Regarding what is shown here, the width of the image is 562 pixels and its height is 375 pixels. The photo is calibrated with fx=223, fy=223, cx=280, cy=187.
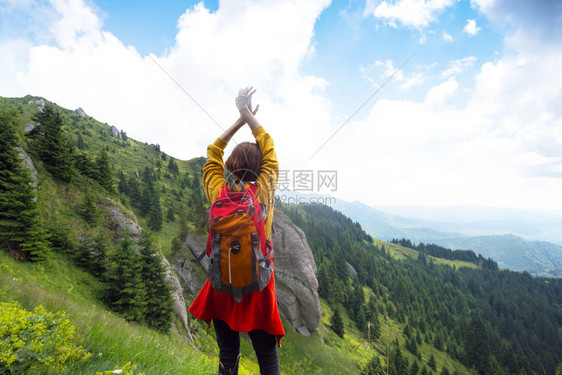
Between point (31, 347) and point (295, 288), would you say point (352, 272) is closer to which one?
point (295, 288)

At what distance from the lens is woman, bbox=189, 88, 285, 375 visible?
88.3 inches

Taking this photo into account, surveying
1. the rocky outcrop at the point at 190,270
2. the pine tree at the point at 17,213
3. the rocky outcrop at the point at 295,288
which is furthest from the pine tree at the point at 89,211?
the rocky outcrop at the point at 295,288

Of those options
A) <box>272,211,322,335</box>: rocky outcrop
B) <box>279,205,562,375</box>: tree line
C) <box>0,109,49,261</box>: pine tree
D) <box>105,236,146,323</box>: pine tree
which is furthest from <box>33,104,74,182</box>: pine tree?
<box>279,205,562,375</box>: tree line

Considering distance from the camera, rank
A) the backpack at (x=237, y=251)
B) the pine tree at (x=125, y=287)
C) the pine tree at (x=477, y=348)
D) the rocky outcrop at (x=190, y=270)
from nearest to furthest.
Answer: the backpack at (x=237, y=251)
the pine tree at (x=125, y=287)
the rocky outcrop at (x=190, y=270)
the pine tree at (x=477, y=348)

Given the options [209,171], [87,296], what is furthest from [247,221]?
[87,296]

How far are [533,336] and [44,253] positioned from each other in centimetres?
14957

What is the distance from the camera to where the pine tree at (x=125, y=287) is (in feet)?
42.6

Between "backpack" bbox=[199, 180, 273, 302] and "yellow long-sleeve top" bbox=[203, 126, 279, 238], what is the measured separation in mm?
296

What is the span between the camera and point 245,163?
101 inches

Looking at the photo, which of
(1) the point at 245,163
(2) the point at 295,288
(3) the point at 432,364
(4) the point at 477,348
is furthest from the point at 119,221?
(4) the point at 477,348

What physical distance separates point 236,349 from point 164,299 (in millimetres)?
15937

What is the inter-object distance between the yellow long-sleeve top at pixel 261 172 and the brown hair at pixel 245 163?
0.23 feet

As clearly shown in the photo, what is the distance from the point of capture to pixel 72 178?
18.2 meters

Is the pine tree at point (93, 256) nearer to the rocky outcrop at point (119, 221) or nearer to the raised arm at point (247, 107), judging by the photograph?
the rocky outcrop at point (119, 221)
